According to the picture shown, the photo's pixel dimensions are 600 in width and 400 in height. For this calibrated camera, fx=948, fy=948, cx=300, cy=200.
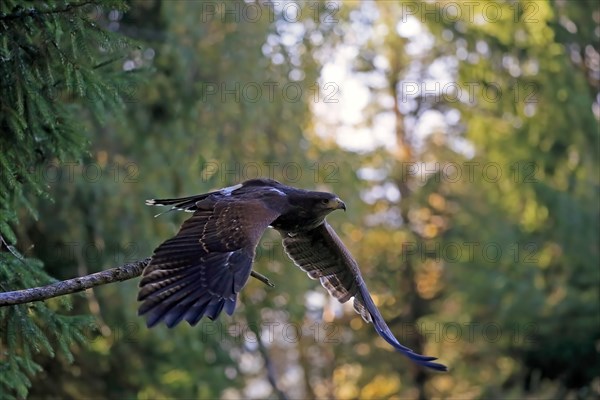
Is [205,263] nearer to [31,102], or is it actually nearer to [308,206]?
[308,206]

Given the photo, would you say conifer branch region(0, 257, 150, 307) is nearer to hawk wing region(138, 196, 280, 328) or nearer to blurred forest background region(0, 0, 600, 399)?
hawk wing region(138, 196, 280, 328)

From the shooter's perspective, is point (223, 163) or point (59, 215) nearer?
point (59, 215)

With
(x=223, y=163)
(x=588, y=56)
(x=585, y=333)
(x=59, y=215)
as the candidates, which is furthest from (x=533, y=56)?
(x=59, y=215)

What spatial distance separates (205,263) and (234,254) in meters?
0.20

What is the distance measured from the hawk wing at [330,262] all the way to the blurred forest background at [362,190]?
1764 mm

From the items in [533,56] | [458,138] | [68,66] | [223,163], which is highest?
[68,66]

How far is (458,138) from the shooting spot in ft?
63.7

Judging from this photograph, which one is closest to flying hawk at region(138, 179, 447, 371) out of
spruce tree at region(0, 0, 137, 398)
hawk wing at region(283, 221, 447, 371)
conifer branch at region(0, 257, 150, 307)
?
hawk wing at region(283, 221, 447, 371)

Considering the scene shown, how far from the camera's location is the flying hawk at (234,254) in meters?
4.79

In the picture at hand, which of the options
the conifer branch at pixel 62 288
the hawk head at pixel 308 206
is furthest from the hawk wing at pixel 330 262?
the conifer branch at pixel 62 288

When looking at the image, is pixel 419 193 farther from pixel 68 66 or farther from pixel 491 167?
pixel 68 66

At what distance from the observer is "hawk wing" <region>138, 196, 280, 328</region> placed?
15.5 feet

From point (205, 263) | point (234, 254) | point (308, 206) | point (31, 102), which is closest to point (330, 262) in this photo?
point (308, 206)

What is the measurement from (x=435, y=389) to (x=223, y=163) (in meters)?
8.17
